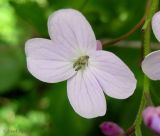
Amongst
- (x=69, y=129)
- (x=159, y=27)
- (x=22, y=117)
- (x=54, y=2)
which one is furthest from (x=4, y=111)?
(x=159, y=27)

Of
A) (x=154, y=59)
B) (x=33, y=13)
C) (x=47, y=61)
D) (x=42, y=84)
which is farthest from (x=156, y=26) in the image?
(x=42, y=84)

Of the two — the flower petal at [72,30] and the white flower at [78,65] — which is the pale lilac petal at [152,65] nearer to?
the white flower at [78,65]

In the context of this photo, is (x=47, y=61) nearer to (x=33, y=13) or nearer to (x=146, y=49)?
(x=146, y=49)

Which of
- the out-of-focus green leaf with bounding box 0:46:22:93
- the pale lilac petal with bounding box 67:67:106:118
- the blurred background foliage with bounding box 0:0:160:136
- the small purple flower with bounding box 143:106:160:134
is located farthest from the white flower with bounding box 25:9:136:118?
the out-of-focus green leaf with bounding box 0:46:22:93

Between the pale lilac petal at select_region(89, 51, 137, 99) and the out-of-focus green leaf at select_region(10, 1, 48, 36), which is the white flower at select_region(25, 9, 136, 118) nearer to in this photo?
the pale lilac petal at select_region(89, 51, 137, 99)

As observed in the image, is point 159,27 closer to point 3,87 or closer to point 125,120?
point 125,120

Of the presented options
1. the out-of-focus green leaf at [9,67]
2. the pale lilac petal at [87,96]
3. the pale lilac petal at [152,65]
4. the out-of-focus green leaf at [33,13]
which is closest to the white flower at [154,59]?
the pale lilac petal at [152,65]
